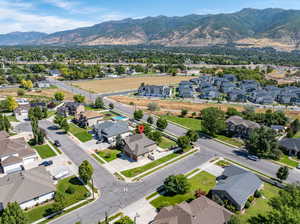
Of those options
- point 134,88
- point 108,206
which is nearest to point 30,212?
point 108,206

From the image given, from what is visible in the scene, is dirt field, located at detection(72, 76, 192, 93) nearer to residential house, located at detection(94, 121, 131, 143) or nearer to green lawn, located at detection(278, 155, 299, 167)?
residential house, located at detection(94, 121, 131, 143)

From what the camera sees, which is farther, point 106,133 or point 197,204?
point 106,133

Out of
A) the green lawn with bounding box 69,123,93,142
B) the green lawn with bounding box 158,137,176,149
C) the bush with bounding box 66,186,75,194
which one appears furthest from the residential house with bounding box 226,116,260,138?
the bush with bounding box 66,186,75,194

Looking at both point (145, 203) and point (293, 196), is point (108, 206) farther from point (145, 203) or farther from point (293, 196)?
point (293, 196)

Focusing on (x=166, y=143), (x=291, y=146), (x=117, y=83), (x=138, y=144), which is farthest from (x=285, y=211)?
(x=117, y=83)

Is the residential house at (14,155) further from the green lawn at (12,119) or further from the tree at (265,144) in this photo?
the tree at (265,144)

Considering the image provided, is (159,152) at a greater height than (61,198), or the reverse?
(61,198)

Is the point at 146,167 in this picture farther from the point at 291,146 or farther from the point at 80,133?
the point at 291,146

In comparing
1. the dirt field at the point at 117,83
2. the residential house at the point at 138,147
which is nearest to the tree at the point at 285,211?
the residential house at the point at 138,147
